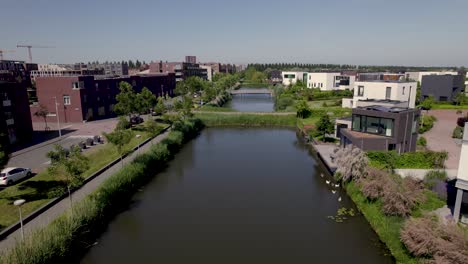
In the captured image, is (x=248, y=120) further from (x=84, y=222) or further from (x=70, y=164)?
(x=84, y=222)

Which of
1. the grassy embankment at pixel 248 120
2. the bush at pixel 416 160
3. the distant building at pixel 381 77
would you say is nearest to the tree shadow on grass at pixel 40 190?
the bush at pixel 416 160

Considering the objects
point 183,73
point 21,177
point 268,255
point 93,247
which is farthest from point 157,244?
point 183,73

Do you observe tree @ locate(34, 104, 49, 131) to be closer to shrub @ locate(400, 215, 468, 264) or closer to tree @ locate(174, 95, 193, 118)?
tree @ locate(174, 95, 193, 118)

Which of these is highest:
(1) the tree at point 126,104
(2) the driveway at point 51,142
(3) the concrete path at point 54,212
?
(1) the tree at point 126,104

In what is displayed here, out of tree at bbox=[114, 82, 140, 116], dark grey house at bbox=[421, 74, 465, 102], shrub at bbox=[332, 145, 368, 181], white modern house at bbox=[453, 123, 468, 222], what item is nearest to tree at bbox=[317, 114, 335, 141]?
shrub at bbox=[332, 145, 368, 181]

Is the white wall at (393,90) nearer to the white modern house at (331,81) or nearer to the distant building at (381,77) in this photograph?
the distant building at (381,77)

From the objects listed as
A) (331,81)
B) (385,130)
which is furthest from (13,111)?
(331,81)
